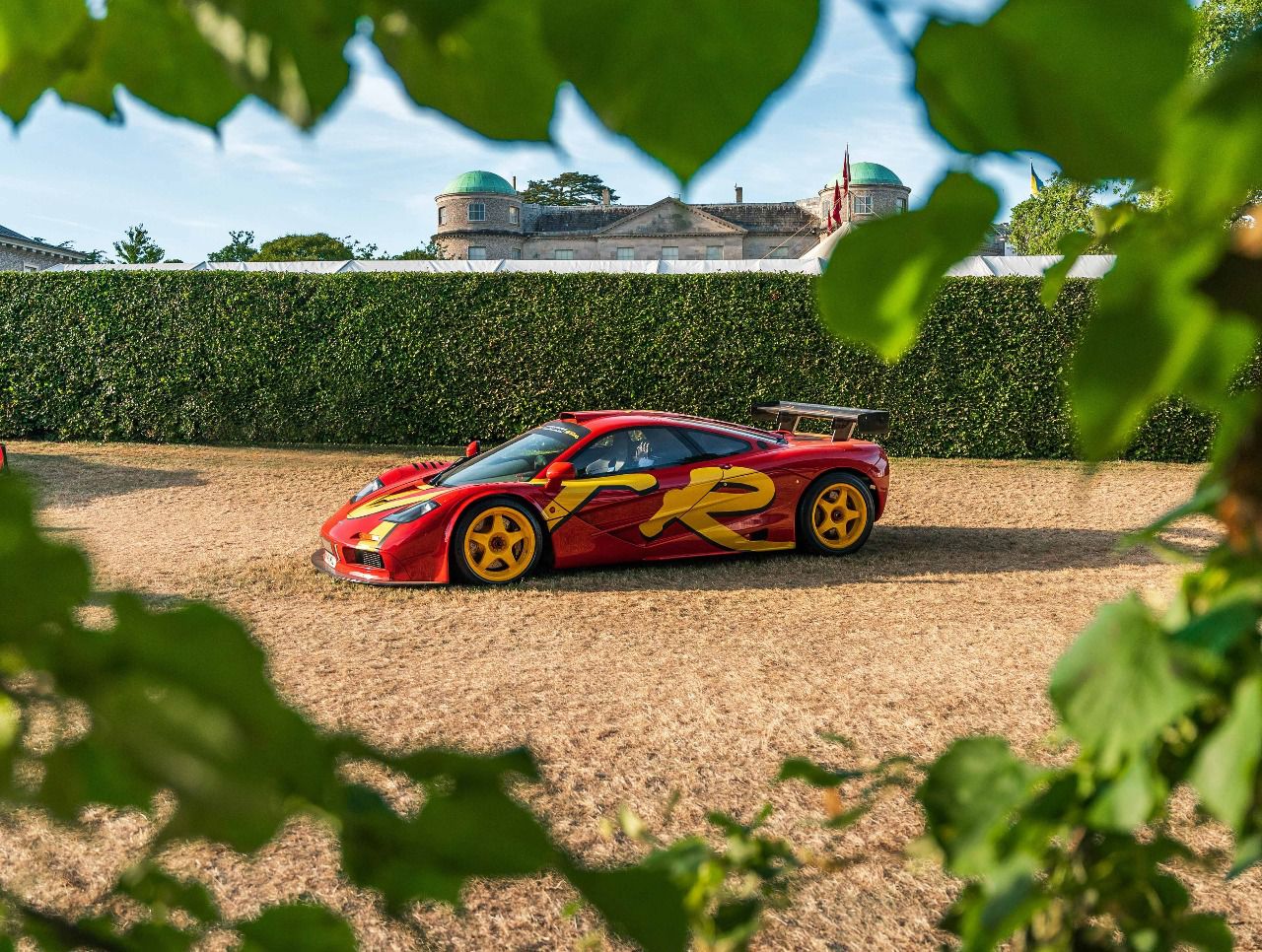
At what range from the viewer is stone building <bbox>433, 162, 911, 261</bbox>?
51375mm

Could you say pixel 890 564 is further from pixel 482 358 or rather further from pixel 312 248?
pixel 312 248

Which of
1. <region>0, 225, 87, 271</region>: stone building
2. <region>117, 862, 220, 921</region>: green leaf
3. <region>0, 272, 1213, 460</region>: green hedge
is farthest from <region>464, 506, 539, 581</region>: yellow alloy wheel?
<region>0, 225, 87, 271</region>: stone building

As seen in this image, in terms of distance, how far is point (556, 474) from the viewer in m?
6.32

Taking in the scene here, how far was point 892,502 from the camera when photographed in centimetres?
982

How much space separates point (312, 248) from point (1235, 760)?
186ft

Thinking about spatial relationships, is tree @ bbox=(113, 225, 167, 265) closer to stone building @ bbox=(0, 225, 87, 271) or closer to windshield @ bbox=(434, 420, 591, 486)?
stone building @ bbox=(0, 225, 87, 271)

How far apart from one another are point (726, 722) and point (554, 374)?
9.60m

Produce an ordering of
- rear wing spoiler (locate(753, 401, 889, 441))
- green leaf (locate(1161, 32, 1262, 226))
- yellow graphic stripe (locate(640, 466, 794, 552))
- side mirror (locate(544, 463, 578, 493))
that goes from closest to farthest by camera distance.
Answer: green leaf (locate(1161, 32, 1262, 226)) → side mirror (locate(544, 463, 578, 493)) → yellow graphic stripe (locate(640, 466, 794, 552)) → rear wing spoiler (locate(753, 401, 889, 441))

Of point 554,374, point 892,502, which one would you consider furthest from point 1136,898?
point 554,374

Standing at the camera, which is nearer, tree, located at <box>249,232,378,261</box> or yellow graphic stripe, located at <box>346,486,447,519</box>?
yellow graphic stripe, located at <box>346,486,447,519</box>

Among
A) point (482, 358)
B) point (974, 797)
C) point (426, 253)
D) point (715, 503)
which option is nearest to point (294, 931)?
point (974, 797)

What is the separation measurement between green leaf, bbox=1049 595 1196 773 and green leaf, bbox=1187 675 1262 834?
25 mm

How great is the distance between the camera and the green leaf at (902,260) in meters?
0.43

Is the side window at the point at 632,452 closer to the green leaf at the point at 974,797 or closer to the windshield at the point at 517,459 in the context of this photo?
the windshield at the point at 517,459
